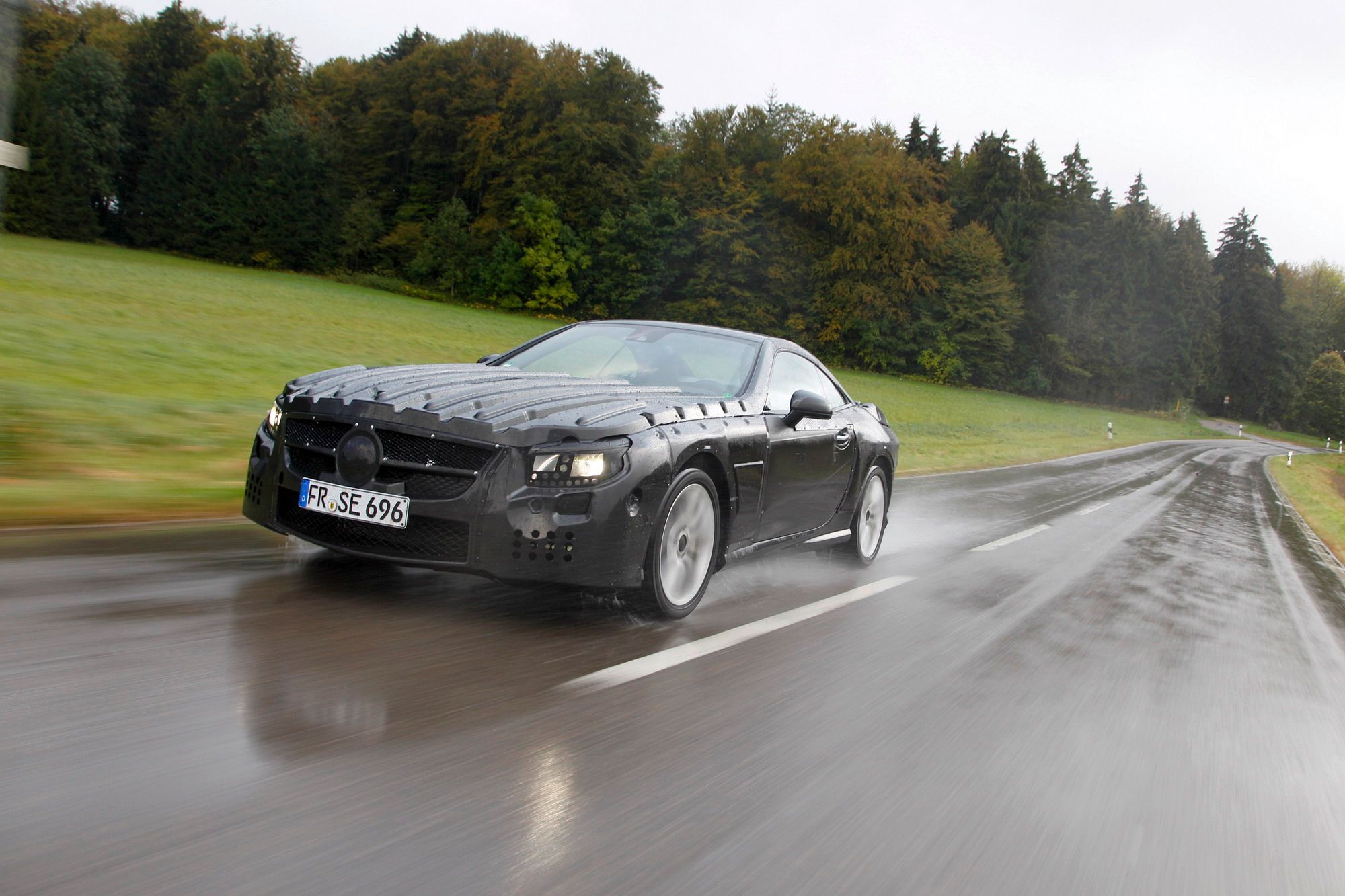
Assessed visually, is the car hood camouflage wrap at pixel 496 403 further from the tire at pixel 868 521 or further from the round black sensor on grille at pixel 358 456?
the tire at pixel 868 521

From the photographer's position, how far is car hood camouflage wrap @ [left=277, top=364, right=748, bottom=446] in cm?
448

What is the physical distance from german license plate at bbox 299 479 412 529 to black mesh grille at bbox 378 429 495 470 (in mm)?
177

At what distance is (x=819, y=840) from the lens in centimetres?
284

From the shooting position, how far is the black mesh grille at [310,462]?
15.2ft

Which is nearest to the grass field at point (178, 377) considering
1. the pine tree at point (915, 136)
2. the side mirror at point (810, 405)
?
the side mirror at point (810, 405)

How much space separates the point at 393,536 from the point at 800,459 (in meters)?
2.55

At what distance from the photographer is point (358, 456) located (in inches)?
178

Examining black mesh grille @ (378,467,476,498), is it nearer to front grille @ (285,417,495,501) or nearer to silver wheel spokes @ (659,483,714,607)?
front grille @ (285,417,495,501)

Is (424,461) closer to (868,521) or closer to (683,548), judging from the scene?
(683,548)

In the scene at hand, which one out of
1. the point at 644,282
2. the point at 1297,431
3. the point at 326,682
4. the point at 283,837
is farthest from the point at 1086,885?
the point at 1297,431

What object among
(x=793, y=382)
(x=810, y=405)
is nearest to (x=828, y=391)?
(x=793, y=382)

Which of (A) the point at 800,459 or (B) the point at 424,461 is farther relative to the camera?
(A) the point at 800,459

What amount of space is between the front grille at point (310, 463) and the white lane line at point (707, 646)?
1508mm

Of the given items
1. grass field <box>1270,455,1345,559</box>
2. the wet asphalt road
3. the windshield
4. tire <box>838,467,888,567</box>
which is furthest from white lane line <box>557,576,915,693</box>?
grass field <box>1270,455,1345,559</box>
